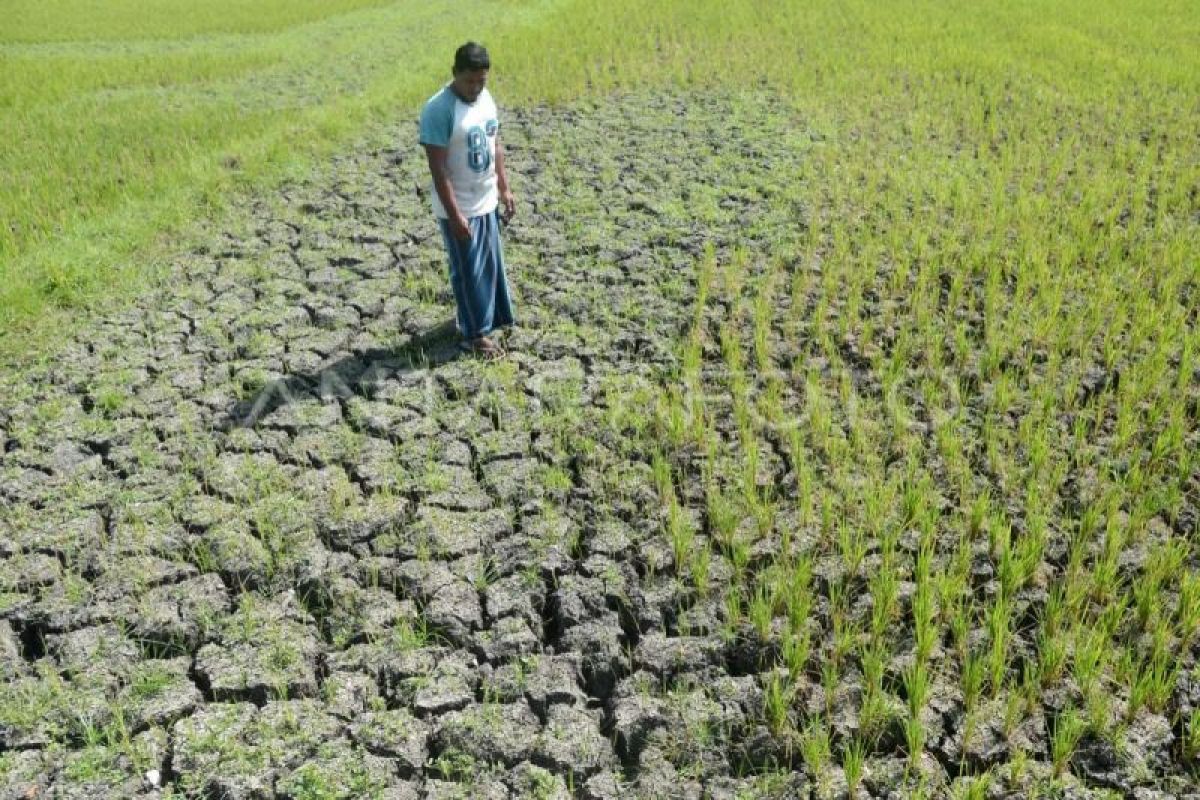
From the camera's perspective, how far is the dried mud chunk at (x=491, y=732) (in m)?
2.39

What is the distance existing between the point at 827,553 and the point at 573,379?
4.84 feet

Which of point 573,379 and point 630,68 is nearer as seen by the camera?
point 573,379

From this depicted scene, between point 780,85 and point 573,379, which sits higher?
point 780,85

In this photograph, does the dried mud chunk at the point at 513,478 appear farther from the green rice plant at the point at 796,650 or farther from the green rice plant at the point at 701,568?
the green rice plant at the point at 796,650

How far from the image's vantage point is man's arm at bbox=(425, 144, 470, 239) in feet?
12.3

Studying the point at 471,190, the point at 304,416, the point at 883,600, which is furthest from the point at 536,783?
the point at 471,190

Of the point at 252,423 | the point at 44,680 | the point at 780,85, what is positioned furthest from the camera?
the point at 780,85

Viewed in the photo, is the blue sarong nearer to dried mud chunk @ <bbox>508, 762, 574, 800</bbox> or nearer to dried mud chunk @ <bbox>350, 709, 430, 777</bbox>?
dried mud chunk @ <bbox>350, 709, 430, 777</bbox>

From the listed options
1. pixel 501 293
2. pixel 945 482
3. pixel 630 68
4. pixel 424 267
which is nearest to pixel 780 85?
pixel 630 68

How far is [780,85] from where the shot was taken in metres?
8.62

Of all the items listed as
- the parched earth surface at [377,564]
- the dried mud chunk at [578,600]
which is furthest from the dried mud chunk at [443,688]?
the dried mud chunk at [578,600]

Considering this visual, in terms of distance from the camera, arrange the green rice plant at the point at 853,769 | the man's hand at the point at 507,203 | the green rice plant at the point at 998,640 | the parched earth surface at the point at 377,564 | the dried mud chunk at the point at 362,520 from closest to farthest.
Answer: the green rice plant at the point at 853,769, the parched earth surface at the point at 377,564, the green rice plant at the point at 998,640, the dried mud chunk at the point at 362,520, the man's hand at the point at 507,203

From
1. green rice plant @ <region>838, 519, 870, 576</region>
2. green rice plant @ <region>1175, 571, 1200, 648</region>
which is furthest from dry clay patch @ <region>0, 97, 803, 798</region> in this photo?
green rice plant @ <region>1175, 571, 1200, 648</region>

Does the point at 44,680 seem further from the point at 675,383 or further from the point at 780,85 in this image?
the point at 780,85
